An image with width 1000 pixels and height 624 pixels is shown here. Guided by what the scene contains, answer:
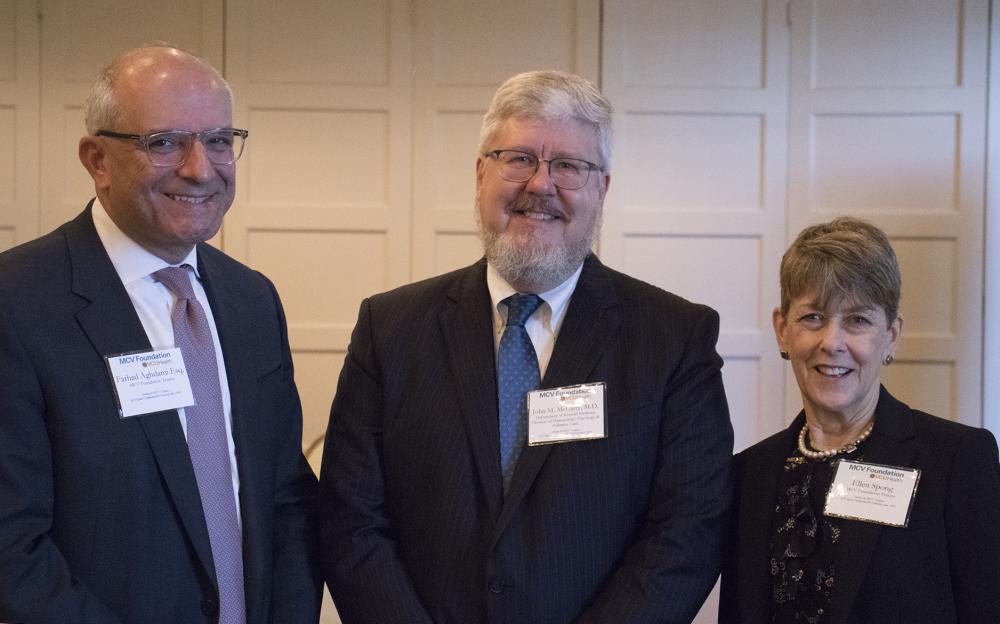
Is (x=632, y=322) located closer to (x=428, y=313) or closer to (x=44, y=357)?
(x=428, y=313)

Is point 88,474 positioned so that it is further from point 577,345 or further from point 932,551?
point 932,551

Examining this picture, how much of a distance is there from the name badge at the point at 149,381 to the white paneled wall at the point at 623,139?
2706 millimetres

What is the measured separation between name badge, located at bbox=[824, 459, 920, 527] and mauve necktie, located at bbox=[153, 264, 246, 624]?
1.16 m

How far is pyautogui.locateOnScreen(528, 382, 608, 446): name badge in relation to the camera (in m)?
1.95

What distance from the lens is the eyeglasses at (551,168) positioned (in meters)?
2.04

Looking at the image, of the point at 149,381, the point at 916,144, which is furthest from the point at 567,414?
the point at 916,144

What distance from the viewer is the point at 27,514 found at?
1642 millimetres

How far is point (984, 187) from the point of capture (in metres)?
4.50

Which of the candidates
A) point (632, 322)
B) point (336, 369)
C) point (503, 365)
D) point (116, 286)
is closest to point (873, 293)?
point (632, 322)

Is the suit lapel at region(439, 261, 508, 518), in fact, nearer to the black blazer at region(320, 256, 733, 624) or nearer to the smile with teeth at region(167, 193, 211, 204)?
the black blazer at region(320, 256, 733, 624)

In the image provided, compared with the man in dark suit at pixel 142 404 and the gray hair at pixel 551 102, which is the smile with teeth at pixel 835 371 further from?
the man in dark suit at pixel 142 404

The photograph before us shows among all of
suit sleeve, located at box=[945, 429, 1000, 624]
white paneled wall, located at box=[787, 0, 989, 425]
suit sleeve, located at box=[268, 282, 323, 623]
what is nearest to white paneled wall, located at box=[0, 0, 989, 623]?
white paneled wall, located at box=[787, 0, 989, 425]

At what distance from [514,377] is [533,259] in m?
0.25

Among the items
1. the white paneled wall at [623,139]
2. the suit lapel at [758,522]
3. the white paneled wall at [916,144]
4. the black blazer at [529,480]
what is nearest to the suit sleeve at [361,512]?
Result: the black blazer at [529,480]
